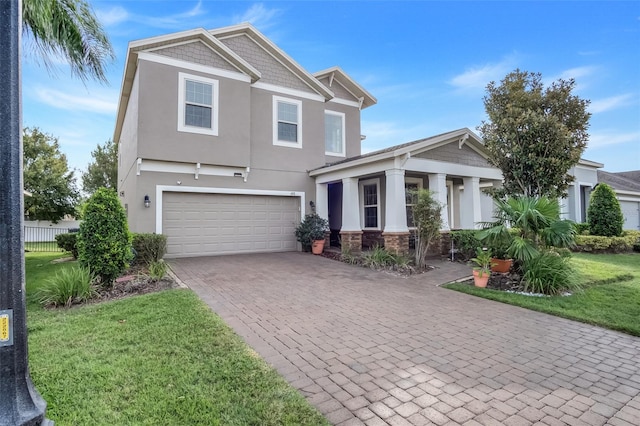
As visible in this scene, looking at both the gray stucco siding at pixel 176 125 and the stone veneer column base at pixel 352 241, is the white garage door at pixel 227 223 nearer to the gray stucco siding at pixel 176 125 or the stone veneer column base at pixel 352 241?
the gray stucco siding at pixel 176 125

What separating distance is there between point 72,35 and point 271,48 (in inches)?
290

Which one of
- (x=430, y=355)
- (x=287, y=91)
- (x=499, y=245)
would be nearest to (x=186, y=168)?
(x=287, y=91)

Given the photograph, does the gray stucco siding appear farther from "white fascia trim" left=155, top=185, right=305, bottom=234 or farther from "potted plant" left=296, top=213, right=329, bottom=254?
"potted plant" left=296, top=213, right=329, bottom=254

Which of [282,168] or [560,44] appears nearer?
[560,44]

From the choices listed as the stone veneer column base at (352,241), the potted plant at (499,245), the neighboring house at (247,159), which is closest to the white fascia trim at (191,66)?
the neighboring house at (247,159)

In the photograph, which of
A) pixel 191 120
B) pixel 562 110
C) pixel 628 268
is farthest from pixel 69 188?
pixel 628 268

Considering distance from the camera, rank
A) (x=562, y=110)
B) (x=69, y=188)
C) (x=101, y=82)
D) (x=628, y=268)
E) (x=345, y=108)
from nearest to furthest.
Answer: (x=101, y=82), (x=628, y=268), (x=562, y=110), (x=345, y=108), (x=69, y=188)

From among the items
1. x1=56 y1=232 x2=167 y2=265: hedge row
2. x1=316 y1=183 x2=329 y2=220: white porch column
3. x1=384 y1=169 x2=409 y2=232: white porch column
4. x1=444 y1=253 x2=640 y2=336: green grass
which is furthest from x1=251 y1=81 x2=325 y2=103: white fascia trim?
x1=444 y1=253 x2=640 y2=336: green grass

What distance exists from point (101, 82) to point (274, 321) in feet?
26.9

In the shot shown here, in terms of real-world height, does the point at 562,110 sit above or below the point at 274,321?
above

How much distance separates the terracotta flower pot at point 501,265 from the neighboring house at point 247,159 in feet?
7.16

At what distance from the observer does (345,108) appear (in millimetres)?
16688

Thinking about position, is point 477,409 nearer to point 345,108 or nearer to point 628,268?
point 628,268

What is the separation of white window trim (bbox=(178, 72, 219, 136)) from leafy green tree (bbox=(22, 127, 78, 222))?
73.8ft
